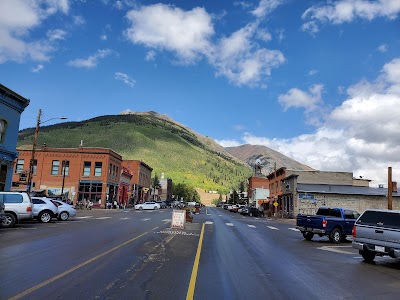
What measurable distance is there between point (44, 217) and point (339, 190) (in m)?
43.8

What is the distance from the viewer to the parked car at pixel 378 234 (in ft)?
42.1

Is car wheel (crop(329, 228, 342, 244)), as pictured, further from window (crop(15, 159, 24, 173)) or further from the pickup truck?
window (crop(15, 159, 24, 173))

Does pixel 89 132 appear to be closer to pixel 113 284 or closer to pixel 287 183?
pixel 287 183

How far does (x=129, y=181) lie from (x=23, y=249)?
74942 millimetres

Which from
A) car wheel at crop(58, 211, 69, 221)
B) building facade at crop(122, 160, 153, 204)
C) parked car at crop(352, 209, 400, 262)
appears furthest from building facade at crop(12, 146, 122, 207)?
parked car at crop(352, 209, 400, 262)

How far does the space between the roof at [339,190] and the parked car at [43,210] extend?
39414mm

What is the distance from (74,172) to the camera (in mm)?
67500

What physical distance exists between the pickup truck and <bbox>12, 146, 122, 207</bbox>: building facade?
4969cm

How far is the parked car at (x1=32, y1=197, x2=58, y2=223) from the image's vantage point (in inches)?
1003

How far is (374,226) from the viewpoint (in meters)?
13.6

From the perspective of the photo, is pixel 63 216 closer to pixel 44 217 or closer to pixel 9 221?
pixel 44 217

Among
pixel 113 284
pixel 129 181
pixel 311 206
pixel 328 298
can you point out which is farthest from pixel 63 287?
pixel 129 181

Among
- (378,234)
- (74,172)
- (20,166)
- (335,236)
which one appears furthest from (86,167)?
(378,234)

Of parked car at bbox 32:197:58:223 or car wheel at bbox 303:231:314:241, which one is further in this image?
parked car at bbox 32:197:58:223
